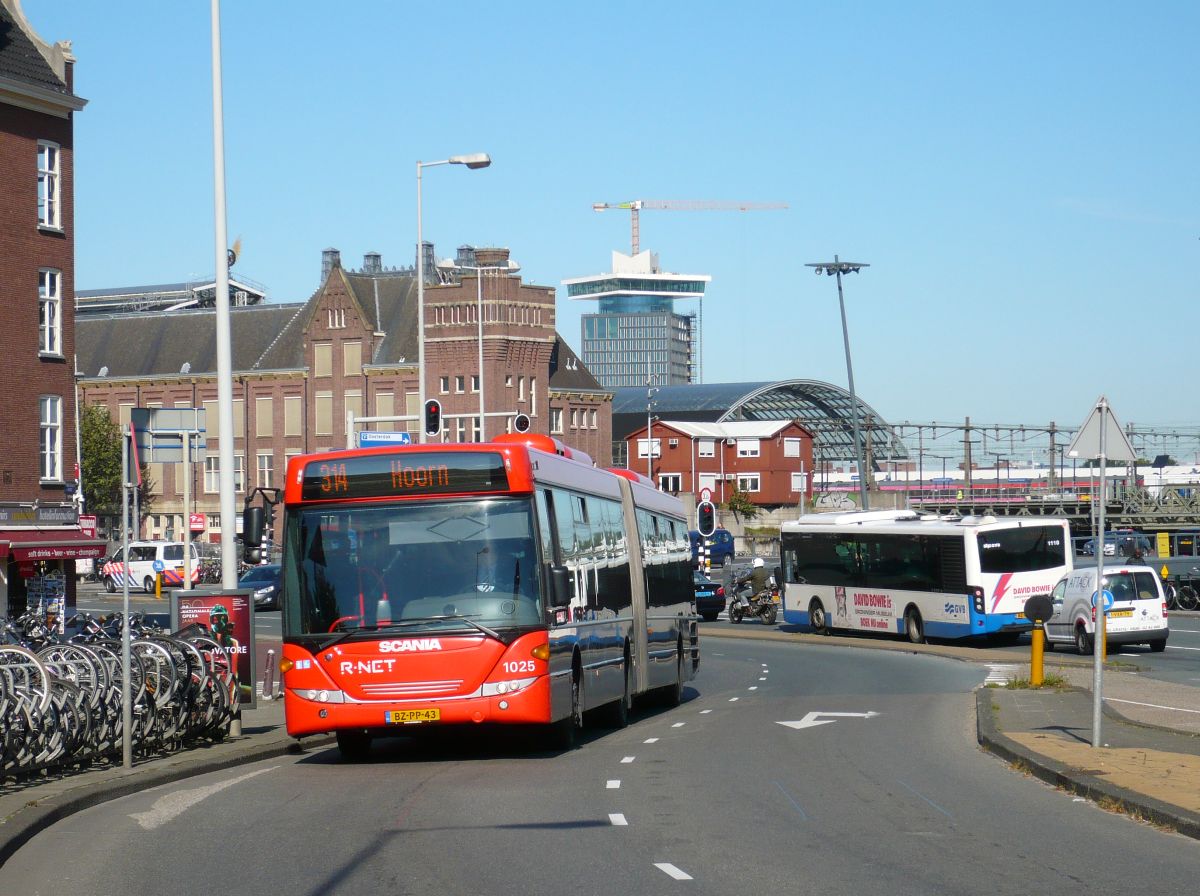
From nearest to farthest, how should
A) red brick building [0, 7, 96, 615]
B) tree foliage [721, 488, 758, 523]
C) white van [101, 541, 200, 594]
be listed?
red brick building [0, 7, 96, 615]
white van [101, 541, 200, 594]
tree foliage [721, 488, 758, 523]

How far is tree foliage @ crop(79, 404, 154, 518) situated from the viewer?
10725 cm

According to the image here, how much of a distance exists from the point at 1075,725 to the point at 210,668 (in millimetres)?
8879

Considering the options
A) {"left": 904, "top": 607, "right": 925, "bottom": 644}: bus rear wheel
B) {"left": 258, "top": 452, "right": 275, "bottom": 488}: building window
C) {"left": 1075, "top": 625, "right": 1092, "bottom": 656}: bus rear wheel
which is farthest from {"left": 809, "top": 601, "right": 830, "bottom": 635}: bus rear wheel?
{"left": 258, "top": 452, "right": 275, "bottom": 488}: building window

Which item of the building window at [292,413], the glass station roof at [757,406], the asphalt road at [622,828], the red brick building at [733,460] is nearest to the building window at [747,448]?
the red brick building at [733,460]

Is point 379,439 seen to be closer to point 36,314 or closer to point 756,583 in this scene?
point 36,314

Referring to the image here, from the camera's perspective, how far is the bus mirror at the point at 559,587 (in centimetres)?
1524

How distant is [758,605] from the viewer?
2030 inches

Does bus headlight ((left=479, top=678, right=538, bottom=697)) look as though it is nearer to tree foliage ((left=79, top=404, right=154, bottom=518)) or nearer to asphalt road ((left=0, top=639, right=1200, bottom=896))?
asphalt road ((left=0, top=639, right=1200, bottom=896))

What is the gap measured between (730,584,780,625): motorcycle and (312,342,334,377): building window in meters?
61.9

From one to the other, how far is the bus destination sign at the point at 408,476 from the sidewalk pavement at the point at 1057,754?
2.77 meters

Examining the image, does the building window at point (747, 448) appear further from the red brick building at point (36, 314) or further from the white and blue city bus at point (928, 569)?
the red brick building at point (36, 314)

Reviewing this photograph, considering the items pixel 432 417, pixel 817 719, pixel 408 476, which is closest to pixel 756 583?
pixel 432 417

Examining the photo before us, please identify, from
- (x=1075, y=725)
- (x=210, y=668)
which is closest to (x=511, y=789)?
(x=210, y=668)

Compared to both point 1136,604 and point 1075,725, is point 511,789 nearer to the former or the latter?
point 1075,725
